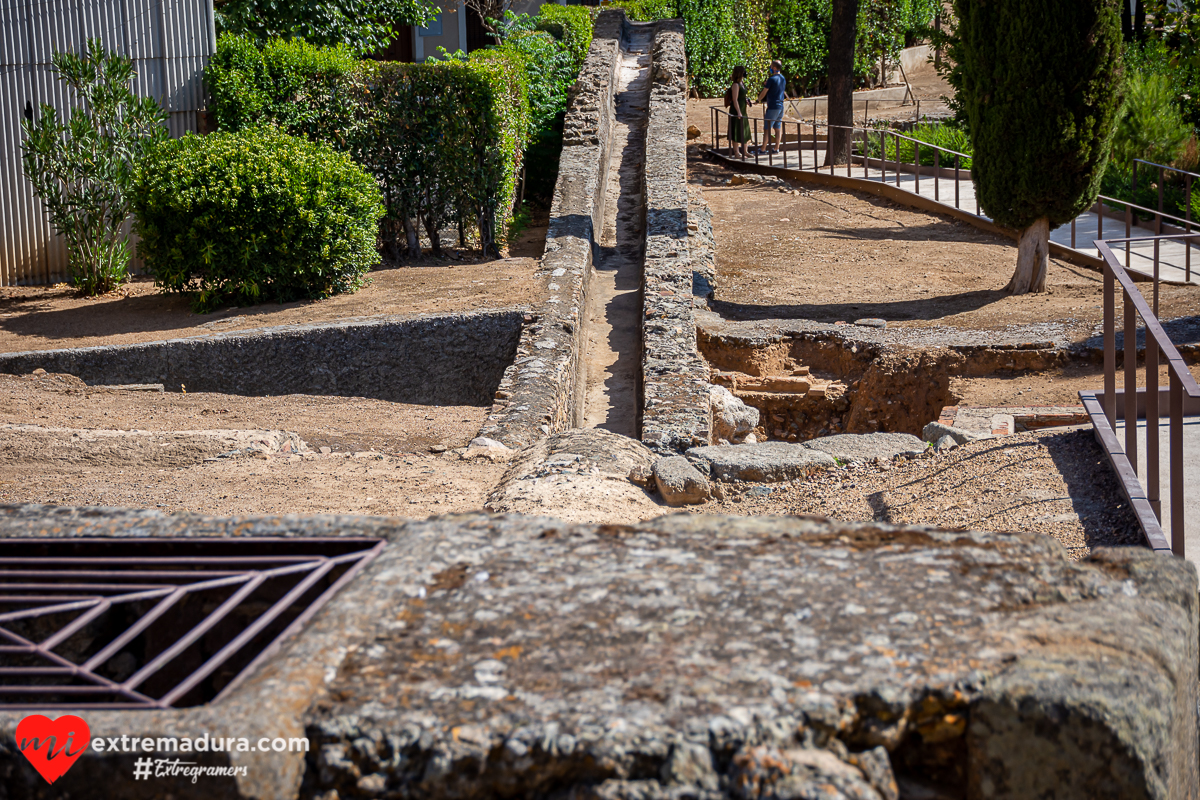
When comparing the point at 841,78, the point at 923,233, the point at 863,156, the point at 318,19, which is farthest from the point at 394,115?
the point at 863,156

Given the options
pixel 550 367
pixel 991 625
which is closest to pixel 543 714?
pixel 991 625

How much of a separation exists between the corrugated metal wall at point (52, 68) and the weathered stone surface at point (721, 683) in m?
9.70

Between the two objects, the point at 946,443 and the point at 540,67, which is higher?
the point at 540,67

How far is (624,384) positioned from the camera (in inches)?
321

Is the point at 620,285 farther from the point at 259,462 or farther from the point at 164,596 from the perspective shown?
the point at 164,596

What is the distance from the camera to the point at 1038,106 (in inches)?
379

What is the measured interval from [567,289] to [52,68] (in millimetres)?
5841

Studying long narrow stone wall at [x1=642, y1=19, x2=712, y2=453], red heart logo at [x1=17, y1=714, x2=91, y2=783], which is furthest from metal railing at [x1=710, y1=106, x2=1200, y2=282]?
red heart logo at [x1=17, y1=714, x2=91, y2=783]

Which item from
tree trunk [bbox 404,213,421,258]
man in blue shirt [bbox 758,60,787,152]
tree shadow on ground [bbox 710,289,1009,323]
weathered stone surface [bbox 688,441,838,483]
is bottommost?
weathered stone surface [bbox 688,441,838,483]

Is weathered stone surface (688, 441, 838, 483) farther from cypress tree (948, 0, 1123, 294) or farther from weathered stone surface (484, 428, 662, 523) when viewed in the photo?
cypress tree (948, 0, 1123, 294)

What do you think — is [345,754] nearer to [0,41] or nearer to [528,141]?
[0,41]

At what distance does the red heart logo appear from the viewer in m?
1.58

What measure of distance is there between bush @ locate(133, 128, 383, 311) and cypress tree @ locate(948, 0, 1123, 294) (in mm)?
6276

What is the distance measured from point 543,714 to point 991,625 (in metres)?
0.84
